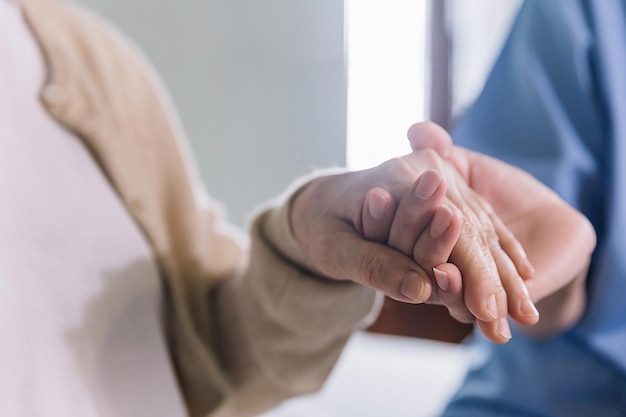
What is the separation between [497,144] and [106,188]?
10.7 inches

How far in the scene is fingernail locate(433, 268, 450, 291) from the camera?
20 cm

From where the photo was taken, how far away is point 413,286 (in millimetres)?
203

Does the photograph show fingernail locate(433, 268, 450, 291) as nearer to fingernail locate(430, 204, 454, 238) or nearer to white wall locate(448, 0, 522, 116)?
fingernail locate(430, 204, 454, 238)

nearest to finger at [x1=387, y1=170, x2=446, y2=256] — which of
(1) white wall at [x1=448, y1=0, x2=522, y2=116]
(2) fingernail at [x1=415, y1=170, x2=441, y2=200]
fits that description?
(2) fingernail at [x1=415, y1=170, x2=441, y2=200]

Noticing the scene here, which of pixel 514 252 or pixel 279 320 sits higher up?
pixel 514 252

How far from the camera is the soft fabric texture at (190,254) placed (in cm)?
38

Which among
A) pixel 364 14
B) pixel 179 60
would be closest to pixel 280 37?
pixel 364 14

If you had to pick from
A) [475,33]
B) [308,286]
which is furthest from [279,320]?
[475,33]

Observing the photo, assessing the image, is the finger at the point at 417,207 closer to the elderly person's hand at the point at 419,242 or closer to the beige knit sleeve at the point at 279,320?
the elderly person's hand at the point at 419,242

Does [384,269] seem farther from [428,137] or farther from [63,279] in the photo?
[63,279]

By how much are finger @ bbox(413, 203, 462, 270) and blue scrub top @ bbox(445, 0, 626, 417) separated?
0.72 feet

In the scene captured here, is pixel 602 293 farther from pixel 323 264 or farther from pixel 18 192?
pixel 18 192

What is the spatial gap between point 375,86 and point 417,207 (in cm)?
7

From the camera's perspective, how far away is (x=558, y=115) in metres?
0.42
